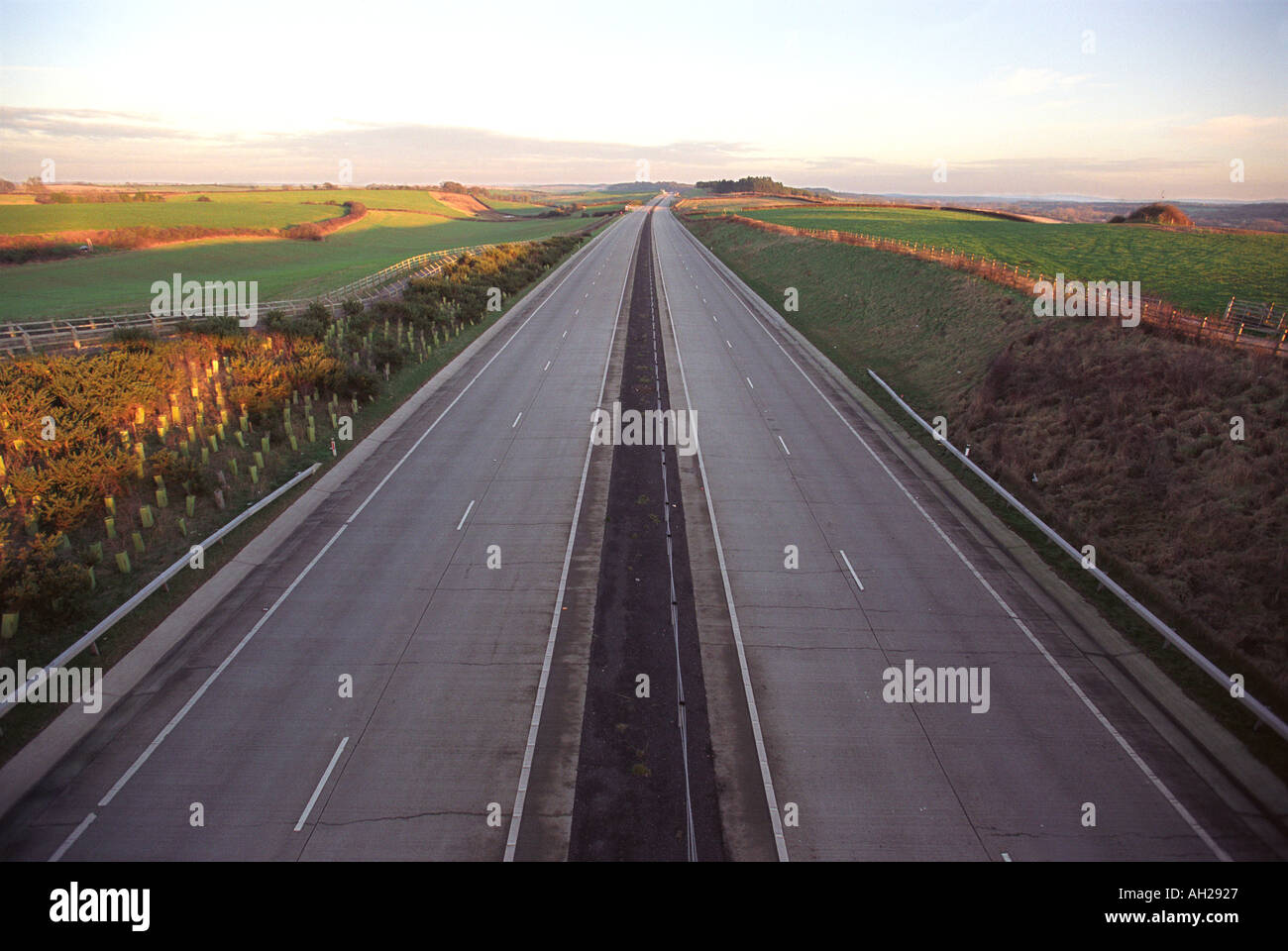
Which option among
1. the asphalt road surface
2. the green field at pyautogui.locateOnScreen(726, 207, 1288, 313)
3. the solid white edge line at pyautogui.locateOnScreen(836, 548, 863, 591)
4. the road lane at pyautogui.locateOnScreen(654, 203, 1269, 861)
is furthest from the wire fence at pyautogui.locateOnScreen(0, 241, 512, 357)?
the green field at pyautogui.locateOnScreen(726, 207, 1288, 313)

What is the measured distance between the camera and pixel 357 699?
35.4 ft

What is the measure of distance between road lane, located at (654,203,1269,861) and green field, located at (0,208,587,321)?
42055 mm

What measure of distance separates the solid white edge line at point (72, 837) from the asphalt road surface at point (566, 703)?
0.03 m

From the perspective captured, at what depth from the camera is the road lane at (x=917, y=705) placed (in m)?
8.73

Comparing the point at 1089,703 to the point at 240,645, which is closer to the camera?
the point at 1089,703

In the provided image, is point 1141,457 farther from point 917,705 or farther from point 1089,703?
point 917,705

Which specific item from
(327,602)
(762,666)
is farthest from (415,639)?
(762,666)

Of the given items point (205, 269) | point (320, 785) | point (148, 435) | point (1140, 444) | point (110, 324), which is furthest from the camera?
point (205, 269)

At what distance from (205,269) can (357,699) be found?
62.8 metres

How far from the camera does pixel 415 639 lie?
12.3 metres

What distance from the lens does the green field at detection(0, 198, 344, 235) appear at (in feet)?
225

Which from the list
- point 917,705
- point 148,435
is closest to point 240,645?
point 917,705

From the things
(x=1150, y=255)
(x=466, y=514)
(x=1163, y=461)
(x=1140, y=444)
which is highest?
(x=1150, y=255)

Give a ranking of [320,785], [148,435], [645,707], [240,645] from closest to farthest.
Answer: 1. [320,785]
2. [645,707]
3. [240,645]
4. [148,435]
